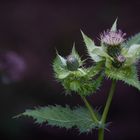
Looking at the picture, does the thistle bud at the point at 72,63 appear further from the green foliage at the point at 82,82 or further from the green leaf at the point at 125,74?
the green leaf at the point at 125,74

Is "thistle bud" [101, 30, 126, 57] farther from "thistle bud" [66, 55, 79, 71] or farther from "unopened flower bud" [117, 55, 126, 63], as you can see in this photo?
"thistle bud" [66, 55, 79, 71]

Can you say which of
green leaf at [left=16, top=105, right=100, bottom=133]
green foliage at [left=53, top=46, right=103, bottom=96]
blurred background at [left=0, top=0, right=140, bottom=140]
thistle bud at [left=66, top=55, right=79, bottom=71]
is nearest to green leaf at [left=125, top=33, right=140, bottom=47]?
green foliage at [left=53, top=46, right=103, bottom=96]

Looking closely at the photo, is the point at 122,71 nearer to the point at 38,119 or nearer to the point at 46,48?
the point at 38,119

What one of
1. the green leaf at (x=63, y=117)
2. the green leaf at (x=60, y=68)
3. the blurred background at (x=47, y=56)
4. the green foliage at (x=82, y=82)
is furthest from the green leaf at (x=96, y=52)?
the blurred background at (x=47, y=56)

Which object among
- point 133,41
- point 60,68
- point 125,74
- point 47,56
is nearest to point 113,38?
point 133,41

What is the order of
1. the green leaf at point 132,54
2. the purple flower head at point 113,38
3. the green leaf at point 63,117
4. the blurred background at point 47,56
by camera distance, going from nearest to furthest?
1. the green leaf at point 63,117
2. the green leaf at point 132,54
3. the purple flower head at point 113,38
4. the blurred background at point 47,56

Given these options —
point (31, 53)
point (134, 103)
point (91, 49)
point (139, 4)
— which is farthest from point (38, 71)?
point (91, 49)

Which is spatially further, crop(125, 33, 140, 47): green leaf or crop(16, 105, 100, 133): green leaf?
crop(125, 33, 140, 47): green leaf
